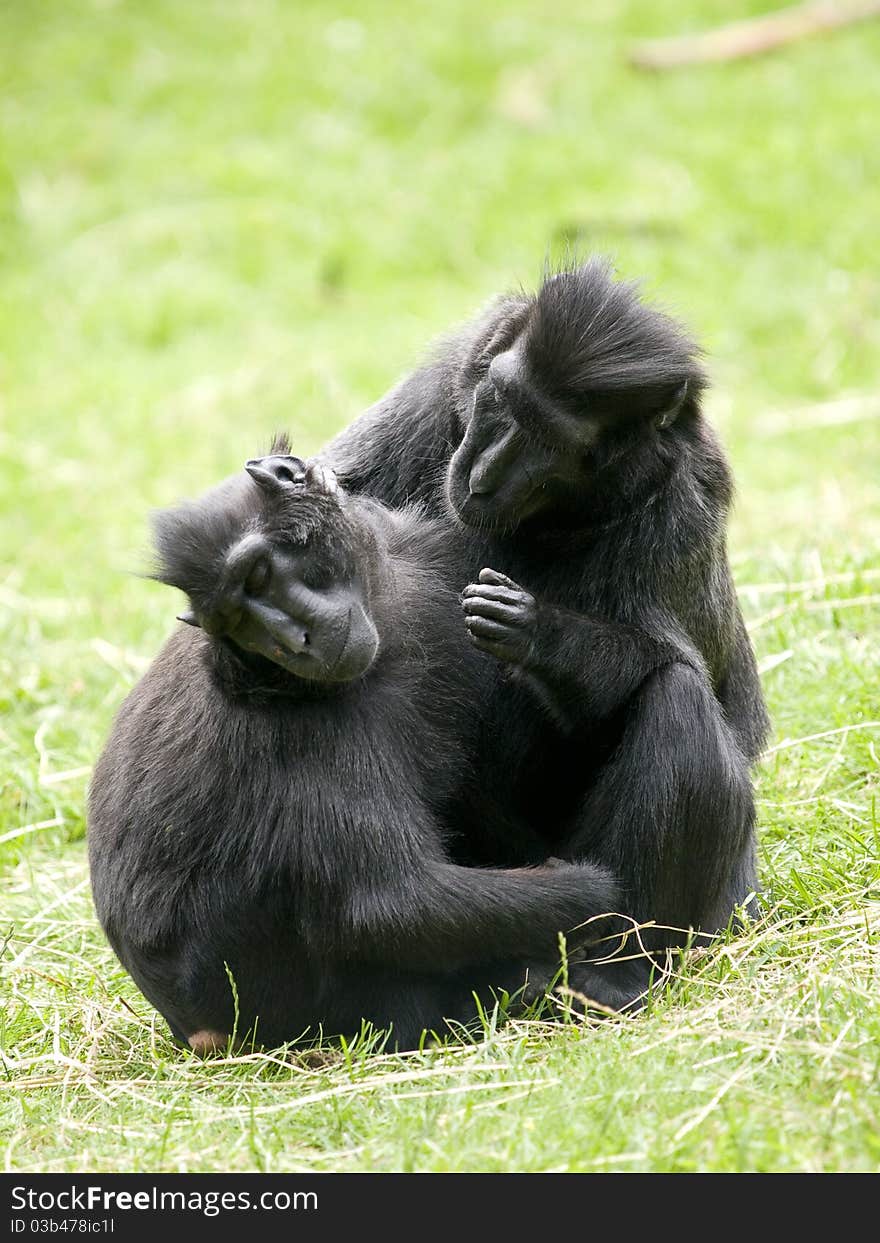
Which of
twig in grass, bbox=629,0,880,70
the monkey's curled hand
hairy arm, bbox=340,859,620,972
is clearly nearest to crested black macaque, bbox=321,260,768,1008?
the monkey's curled hand

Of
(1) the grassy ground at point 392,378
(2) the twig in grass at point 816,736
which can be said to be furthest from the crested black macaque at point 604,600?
(2) the twig in grass at point 816,736

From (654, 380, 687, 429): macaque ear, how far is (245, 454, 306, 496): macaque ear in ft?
Answer: 3.67

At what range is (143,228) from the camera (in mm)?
14047

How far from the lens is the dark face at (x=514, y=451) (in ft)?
15.3

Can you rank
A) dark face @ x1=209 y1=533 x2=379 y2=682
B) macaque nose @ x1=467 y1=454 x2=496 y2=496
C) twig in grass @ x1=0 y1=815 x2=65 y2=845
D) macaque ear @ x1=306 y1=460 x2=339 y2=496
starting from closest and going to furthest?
1. dark face @ x1=209 y1=533 x2=379 y2=682
2. macaque ear @ x1=306 y1=460 x2=339 y2=496
3. macaque nose @ x1=467 y1=454 x2=496 y2=496
4. twig in grass @ x1=0 y1=815 x2=65 y2=845

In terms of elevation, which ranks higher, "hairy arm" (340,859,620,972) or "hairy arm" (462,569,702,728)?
"hairy arm" (462,569,702,728)

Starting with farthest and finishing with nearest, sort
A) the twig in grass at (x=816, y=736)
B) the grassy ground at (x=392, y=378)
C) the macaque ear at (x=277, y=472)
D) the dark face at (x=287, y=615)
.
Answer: the twig in grass at (x=816, y=736)
the macaque ear at (x=277, y=472)
the dark face at (x=287, y=615)
the grassy ground at (x=392, y=378)

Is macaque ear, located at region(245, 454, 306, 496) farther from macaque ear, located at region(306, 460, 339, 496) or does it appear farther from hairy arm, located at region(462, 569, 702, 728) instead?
hairy arm, located at region(462, 569, 702, 728)

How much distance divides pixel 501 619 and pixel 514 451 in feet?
1.72

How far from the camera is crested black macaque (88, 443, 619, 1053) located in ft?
13.8

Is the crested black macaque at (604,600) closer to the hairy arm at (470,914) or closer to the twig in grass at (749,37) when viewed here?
the hairy arm at (470,914)

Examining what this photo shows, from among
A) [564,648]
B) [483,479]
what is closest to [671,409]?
[483,479]

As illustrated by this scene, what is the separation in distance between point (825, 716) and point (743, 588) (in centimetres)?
108
